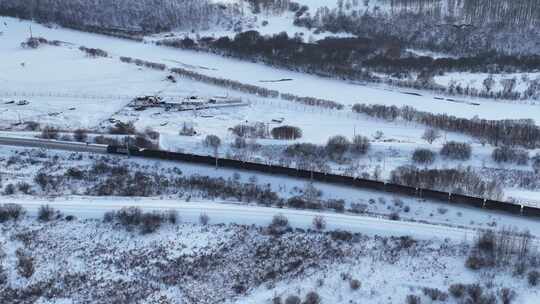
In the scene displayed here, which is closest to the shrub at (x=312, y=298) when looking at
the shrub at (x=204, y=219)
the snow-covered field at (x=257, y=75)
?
the shrub at (x=204, y=219)

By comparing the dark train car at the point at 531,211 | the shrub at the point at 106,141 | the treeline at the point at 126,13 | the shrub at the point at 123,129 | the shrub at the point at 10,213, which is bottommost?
the shrub at the point at 10,213

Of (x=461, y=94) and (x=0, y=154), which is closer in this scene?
(x=0, y=154)

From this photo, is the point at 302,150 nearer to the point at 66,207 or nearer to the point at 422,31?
the point at 66,207

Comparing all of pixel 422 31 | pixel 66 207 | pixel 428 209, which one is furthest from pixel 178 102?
pixel 422 31

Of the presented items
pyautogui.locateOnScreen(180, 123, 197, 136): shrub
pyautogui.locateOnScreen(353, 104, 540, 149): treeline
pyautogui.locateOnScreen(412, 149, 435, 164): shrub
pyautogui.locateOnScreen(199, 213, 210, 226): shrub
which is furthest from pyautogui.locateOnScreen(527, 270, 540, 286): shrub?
pyautogui.locateOnScreen(180, 123, 197, 136): shrub

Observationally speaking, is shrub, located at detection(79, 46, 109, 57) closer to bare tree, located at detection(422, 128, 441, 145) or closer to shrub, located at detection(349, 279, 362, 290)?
bare tree, located at detection(422, 128, 441, 145)

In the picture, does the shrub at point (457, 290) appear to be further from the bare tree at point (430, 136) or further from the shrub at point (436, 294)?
the bare tree at point (430, 136)
